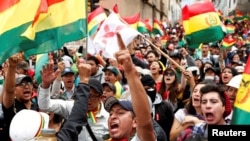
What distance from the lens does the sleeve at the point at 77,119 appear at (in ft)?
13.8

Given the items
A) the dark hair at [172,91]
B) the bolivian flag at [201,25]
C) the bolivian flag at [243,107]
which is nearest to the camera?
the bolivian flag at [243,107]

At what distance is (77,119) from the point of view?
4383 mm

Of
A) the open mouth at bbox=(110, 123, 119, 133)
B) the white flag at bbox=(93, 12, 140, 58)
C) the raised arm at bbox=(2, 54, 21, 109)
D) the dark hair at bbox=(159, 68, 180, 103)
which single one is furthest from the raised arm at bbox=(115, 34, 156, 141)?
the dark hair at bbox=(159, 68, 180, 103)

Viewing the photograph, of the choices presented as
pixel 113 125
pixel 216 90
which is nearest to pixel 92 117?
pixel 113 125

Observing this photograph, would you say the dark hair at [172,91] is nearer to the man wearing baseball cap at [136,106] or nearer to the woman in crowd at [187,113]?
the woman in crowd at [187,113]

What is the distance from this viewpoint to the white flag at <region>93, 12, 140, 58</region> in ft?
20.2

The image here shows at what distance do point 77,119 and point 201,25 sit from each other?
18.1 ft

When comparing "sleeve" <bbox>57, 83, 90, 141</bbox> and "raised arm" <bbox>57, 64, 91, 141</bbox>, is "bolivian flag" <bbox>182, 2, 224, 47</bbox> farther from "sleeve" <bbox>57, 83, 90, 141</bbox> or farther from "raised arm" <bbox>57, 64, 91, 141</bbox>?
"sleeve" <bbox>57, 83, 90, 141</bbox>

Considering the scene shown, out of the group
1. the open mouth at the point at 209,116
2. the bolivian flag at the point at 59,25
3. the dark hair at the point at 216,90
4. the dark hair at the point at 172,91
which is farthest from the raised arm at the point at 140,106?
the dark hair at the point at 172,91

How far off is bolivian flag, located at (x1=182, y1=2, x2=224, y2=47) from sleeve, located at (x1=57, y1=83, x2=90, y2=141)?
5.11 metres

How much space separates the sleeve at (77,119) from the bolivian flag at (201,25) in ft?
16.8

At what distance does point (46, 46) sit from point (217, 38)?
14.2 ft

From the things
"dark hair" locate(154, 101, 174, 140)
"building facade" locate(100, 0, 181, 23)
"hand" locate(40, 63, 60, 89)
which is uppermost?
"building facade" locate(100, 0, 181, 23)

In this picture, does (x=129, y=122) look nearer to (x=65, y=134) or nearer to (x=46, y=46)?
(x=65, y=134)
